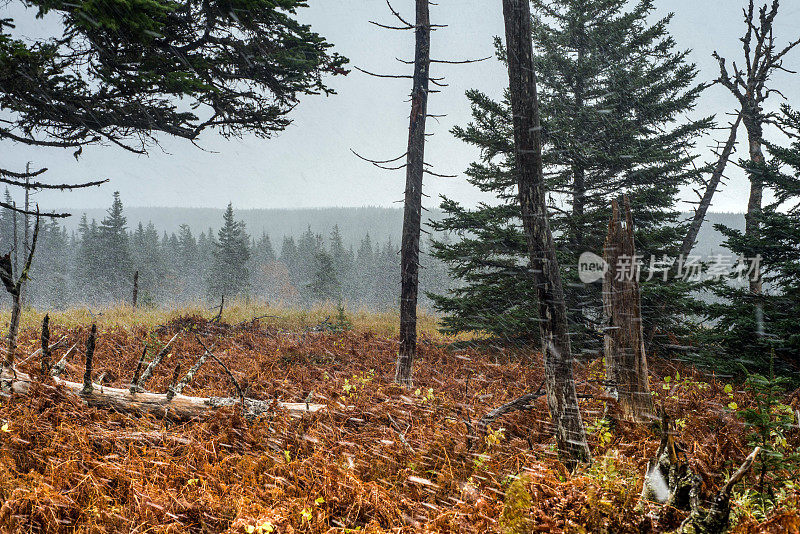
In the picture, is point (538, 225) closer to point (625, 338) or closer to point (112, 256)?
point (625, 338)

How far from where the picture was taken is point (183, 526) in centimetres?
302

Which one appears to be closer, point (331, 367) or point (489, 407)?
point (489, 407)

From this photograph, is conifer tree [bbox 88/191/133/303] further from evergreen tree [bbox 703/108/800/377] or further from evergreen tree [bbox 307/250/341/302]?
evergreen tree [bbox 703/108/800/377]

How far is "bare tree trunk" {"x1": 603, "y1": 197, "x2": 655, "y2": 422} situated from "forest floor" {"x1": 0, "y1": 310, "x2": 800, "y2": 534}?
1.49ft

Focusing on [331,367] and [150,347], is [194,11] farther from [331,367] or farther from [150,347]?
[331,367]

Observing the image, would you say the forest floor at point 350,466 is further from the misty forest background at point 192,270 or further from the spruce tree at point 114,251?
the spruce tree at point 114,251

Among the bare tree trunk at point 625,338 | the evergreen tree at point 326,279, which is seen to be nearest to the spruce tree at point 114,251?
the evergreen tree at point 326,279

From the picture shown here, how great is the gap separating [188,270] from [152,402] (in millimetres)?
80341

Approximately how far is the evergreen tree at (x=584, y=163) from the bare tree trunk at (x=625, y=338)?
5028 mm

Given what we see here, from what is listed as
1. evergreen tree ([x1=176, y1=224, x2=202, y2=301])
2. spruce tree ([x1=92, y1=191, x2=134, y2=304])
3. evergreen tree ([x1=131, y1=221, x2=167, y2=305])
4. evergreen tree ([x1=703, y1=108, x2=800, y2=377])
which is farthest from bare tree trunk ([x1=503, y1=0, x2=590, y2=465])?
evergreen tree ([x1=176, y1=224, x2=202, y2=301])

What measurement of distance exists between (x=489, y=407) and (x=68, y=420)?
5.30 m

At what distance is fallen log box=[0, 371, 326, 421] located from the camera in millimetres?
5086

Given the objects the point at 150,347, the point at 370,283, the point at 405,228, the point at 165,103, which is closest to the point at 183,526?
the point at 405,228

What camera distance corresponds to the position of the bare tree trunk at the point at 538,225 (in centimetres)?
412
